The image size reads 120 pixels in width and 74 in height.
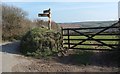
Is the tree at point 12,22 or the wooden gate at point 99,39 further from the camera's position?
the tree at point 12,22

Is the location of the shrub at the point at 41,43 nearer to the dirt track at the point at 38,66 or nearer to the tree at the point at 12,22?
Answer: the dirt track at the point at 38,66

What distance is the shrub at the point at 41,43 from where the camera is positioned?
15.0m

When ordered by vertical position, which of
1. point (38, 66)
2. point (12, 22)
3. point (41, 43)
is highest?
point (12, 22)

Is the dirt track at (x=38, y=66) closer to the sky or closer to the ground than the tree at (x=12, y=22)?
closer to the ground

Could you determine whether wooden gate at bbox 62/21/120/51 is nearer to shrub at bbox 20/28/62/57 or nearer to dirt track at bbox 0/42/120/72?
shrub at bbox 20/28/62/57

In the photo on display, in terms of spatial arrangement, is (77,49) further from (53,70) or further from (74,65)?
(53,70)

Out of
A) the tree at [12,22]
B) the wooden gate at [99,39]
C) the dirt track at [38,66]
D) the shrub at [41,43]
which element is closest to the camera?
the dirt track at [38,66]

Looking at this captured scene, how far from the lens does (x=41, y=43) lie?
1525 centimetres

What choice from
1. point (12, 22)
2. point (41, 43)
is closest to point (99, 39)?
point (41, 43)

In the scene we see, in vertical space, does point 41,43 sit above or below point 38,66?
above

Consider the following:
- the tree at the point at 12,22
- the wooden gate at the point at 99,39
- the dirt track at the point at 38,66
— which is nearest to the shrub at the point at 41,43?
the wooden gate at the point at 99,39

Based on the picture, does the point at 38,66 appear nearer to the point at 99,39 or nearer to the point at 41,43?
the point at 41,43

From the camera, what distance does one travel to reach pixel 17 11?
24375mm

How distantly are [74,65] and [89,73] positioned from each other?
5.10 ft
